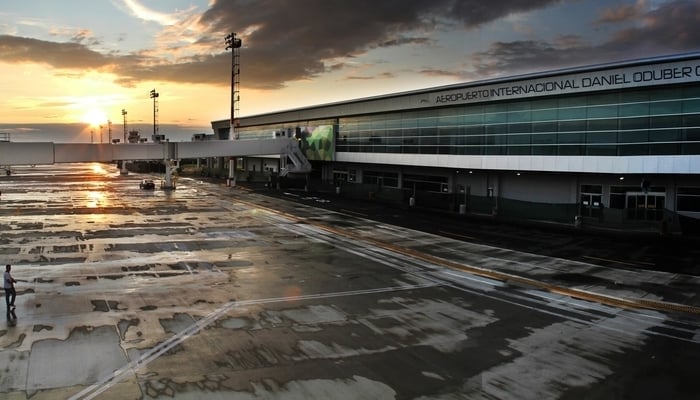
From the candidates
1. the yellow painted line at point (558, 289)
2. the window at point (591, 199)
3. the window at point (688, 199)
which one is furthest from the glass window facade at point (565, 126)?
the yellow painted line at point (558, 289)

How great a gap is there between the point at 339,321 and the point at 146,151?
165 feet

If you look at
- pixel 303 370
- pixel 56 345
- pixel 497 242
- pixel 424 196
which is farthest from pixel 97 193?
pixel 303 370

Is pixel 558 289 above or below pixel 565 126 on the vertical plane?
below

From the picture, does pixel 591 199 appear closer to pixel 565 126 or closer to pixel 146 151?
pixel 565 126

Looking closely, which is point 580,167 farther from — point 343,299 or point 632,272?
point 343,299

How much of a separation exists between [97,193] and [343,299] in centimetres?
5837

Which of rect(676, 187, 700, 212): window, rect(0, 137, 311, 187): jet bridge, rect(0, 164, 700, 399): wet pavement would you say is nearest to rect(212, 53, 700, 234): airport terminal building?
rect(676, 187, 700, 212): window

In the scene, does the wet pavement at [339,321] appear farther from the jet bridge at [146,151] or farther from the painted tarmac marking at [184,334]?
the jet bridge at [146,151]

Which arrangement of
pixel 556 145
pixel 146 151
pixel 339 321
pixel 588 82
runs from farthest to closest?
pixel 146 151, pixel 556 145, pixel 588 82, pixel 339 321

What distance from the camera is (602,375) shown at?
498 inches

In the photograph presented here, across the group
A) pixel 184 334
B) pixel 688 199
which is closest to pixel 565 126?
pixel 688 199

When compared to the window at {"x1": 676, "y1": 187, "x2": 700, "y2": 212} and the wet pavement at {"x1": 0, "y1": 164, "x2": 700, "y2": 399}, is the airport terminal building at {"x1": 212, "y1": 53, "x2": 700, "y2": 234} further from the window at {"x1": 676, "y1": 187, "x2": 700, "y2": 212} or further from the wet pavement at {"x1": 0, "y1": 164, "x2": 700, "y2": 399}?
the wet pavement at {"x1": 0, "y1": 164, "x2": 700, "y2": 399}

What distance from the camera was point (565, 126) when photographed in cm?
4253

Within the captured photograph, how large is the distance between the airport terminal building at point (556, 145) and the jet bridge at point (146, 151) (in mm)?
14224
